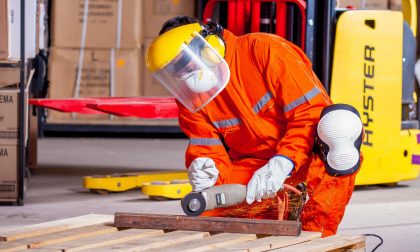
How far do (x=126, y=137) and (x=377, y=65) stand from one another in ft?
17.1

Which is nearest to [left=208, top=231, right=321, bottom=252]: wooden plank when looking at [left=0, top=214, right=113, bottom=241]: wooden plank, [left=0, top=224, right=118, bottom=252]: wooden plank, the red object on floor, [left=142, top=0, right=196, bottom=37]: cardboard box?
[left=0, top=224, right=118, bottom=252]: wooden plank

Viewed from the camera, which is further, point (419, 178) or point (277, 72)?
point (419, 178)

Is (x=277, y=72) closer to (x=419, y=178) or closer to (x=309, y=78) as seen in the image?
(x=309, y=78)

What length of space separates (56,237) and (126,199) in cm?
320

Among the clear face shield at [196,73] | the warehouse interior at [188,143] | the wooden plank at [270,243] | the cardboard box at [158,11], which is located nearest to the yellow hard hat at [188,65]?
the clear face shield at [196,73]

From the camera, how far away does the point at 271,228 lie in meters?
3.92

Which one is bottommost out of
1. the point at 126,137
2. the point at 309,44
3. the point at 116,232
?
the point at 126,137

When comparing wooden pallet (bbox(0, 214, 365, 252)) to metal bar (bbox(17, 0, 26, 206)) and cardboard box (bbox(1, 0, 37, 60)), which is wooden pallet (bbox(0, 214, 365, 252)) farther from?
cardboard box (bbox(1, 0, 37, 60))

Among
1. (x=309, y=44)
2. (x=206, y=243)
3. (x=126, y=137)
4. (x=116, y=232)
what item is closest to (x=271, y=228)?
(x=206, y=243)

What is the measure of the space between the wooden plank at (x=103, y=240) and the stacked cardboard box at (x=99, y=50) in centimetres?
684

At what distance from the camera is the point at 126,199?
7.08 meters

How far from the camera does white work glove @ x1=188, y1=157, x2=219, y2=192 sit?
177 inches

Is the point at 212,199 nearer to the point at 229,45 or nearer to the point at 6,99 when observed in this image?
the point at 229,45

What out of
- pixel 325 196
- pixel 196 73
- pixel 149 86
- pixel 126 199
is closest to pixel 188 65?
pixel 196 73
